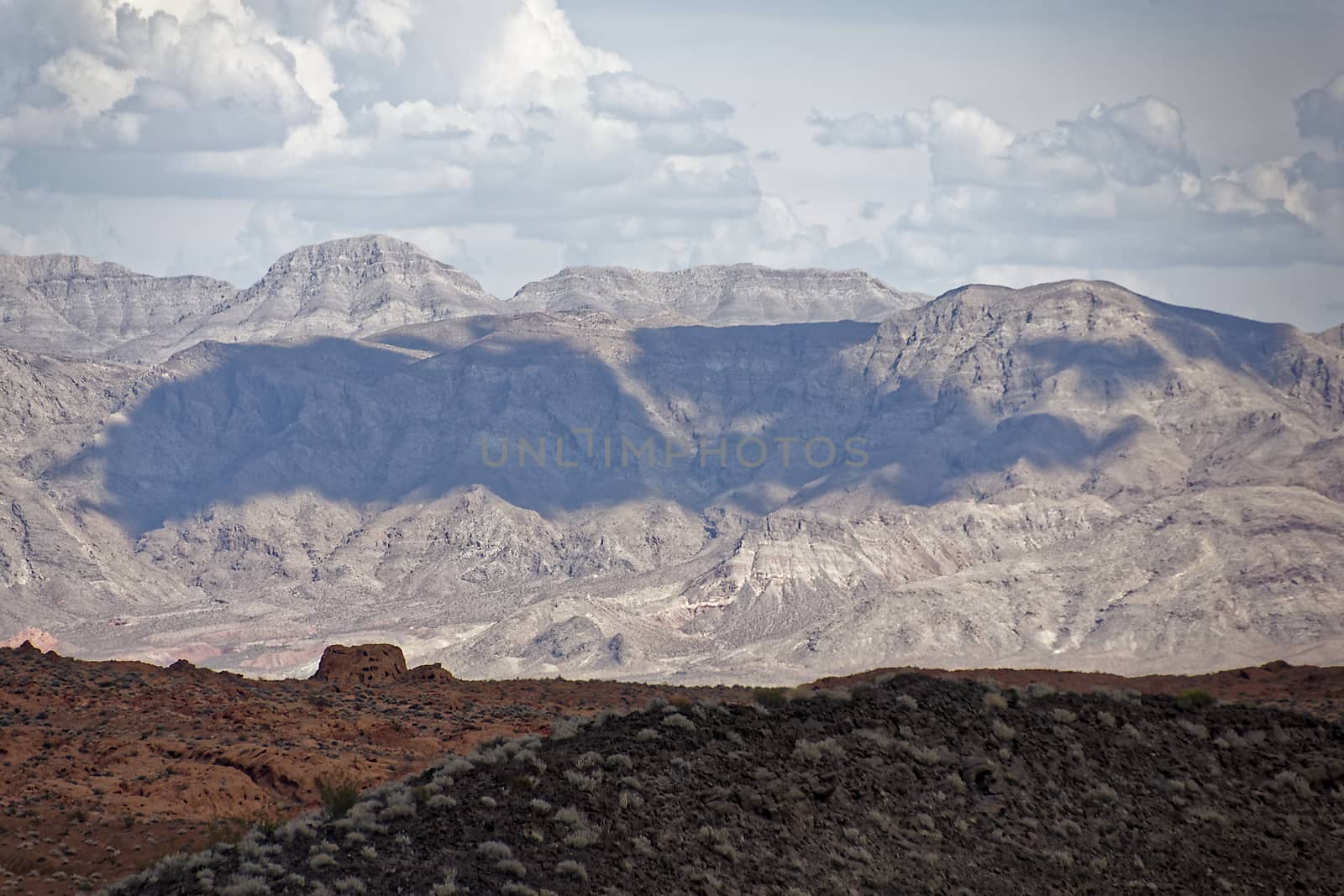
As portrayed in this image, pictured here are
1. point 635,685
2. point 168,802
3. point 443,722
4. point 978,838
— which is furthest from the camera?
point 635,685

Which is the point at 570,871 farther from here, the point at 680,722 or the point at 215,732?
the point at 215,732

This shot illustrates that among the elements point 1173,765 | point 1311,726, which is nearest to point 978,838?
point 1173,765

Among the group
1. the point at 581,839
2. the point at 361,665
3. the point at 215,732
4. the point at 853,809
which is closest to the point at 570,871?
the point at 581,839

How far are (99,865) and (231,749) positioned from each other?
8195mm

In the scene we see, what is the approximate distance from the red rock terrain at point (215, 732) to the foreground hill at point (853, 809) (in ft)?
10.3

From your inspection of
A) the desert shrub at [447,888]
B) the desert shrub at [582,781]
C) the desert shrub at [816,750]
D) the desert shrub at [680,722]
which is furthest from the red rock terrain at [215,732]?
the desert shrub at [816,750]

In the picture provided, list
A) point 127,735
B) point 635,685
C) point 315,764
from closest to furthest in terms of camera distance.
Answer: point 315,764 < point 127,735 < point 635,685

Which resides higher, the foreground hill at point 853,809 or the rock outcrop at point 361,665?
the foreground hill at point 853,809

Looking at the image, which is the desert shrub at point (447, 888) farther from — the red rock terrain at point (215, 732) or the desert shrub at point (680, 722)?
the desert shrub at point (680, 722)

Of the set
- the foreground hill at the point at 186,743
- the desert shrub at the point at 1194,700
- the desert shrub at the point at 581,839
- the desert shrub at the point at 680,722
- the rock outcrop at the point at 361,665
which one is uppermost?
→ the desert shrub at the point at 1194,700

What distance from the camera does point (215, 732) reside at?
38.2 meters

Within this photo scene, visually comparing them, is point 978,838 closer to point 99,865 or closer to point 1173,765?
point 1173,765

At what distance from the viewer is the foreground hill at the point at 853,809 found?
930 inches

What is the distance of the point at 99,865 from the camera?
87.0 ft
